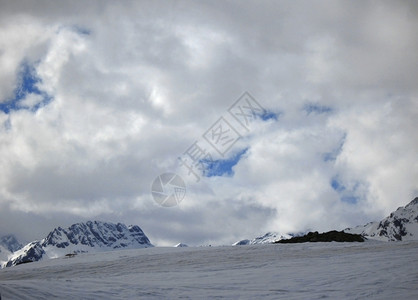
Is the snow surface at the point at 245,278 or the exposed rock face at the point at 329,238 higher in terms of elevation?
the exposed rock face at the point at 329,238

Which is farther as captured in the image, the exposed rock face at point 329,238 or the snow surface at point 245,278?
the exposed rock face at point 329,238

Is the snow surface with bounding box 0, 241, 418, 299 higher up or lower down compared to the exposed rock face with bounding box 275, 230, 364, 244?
lower down

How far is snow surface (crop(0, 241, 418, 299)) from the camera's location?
14875mm

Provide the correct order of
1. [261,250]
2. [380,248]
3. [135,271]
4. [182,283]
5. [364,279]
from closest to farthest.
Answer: [364,279] < [182,283] < [135,271] < [380,248] < [261,250]

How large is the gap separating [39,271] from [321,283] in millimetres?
20373

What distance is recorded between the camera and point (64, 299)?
13.8 m

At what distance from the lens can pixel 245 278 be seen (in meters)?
19.0

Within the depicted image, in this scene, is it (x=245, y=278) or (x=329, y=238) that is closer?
(x=245, y=278)

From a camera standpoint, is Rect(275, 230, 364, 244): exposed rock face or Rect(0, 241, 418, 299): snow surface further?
Rect(275, 230, 364, 244): exposed rock face

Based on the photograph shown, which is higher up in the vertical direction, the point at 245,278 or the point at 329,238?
the point at 329,238

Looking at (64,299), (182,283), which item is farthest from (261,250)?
(64,299)

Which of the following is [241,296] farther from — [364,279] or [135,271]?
[135,271]

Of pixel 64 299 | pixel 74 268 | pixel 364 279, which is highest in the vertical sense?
pixel 74 268

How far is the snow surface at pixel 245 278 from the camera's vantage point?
14.9 m
